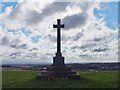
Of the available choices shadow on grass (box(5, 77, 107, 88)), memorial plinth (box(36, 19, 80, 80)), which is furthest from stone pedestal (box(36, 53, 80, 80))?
shadow on grass (box(5, 77, 107, 88))

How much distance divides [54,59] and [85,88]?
1084 cm

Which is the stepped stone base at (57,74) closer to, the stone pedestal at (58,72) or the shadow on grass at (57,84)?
the stone pedestal at (58,72)

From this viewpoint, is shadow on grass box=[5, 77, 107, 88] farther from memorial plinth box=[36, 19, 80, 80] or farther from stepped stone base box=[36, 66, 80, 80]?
memorial plinth box=[36, 19, 80, 80]

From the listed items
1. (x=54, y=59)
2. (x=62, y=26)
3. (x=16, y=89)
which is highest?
(x=62, y=26)

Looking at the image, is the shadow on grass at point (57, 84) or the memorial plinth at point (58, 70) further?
the memorial plinth at point (58, 70)

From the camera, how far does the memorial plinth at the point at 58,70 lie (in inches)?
1460

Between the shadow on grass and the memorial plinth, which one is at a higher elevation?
the memorial plinth

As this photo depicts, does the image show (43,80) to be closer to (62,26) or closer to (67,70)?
(67,70)

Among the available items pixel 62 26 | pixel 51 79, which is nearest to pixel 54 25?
pixel 62 26

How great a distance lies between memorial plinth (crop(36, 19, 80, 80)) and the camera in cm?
3709

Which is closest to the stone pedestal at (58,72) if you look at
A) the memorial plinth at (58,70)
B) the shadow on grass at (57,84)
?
the memorial plinth at (58,70)

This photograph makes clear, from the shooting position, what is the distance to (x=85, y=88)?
95.4 feet

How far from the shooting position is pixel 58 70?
37969 mm

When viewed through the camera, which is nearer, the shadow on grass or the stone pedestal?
the shadow on grass
